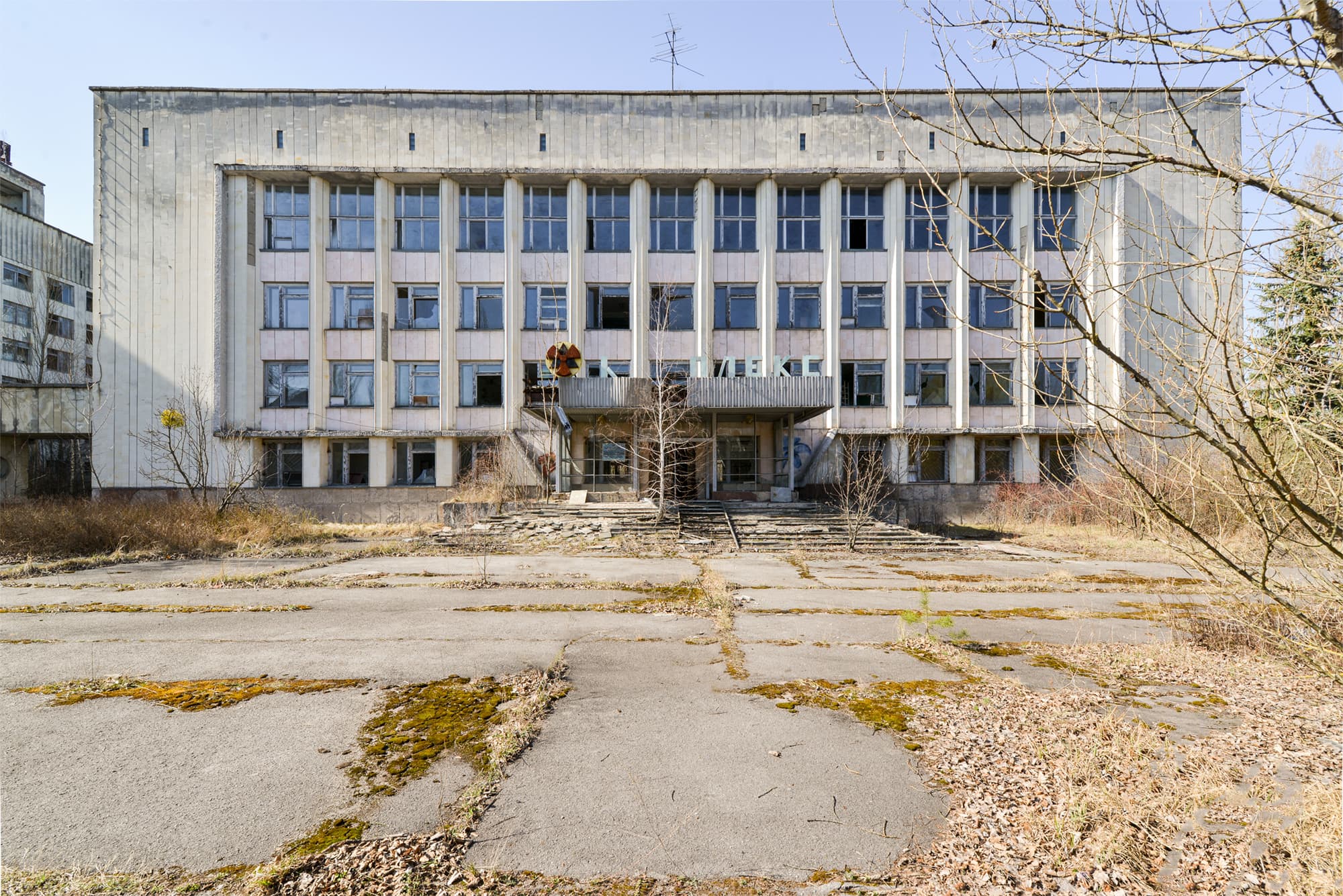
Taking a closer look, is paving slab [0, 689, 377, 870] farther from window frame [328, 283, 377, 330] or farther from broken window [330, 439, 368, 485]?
window frame [328, 283, 377, 330]

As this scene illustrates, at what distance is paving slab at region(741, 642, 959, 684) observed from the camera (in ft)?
19.1

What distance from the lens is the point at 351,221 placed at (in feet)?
95.9

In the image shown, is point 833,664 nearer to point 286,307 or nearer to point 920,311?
point 920,311

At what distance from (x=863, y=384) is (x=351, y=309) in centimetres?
2267

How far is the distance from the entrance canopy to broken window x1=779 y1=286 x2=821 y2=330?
731 cm

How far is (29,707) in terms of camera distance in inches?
190

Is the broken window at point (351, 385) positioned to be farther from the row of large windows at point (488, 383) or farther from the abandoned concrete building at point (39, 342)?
the abandoned concrete building at point (39, 342)

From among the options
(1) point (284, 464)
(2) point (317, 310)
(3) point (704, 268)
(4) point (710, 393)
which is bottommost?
(1) point (284, 464)

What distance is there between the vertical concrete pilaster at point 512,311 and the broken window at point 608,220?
10.6 feet

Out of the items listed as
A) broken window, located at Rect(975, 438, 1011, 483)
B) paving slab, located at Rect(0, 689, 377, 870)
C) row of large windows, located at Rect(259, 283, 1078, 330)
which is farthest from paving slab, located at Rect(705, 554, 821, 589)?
broken window, located at Rect(975, 438, 1011, 483)

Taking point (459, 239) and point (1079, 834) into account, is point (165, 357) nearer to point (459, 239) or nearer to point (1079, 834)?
point (459, 239)

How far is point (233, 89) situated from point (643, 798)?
35.8 m

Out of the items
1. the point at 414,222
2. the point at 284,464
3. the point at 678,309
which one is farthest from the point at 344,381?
the point at 678,309

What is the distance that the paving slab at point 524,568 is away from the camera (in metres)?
12.4
